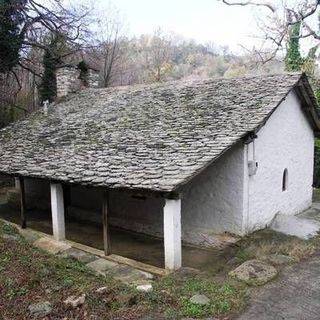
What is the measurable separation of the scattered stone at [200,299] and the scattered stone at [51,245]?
15.3 feet

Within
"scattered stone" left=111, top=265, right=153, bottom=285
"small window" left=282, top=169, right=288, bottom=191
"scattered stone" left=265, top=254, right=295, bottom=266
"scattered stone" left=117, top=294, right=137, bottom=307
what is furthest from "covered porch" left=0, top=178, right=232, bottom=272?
"small window" left=282, top=169, right=288, bottom=191

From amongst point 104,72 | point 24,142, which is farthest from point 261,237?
point 104,72

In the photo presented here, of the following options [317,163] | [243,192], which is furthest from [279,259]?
[317,163]

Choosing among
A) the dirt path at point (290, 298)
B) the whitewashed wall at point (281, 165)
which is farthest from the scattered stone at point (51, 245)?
the dirt path at point (290, 298)

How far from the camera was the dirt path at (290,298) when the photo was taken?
20.7ft

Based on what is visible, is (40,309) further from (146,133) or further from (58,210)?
(146,133)

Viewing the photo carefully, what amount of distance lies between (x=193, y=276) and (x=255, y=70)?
2210 centimetres

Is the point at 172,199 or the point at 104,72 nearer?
the point at 172,199

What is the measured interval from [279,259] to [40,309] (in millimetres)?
5327

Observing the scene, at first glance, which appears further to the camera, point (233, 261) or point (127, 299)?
point (233, 261)

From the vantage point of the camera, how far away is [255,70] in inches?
1071

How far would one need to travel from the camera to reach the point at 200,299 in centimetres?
665

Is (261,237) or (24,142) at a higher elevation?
(24,142)

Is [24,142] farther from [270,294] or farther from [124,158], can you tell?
[270,294]
